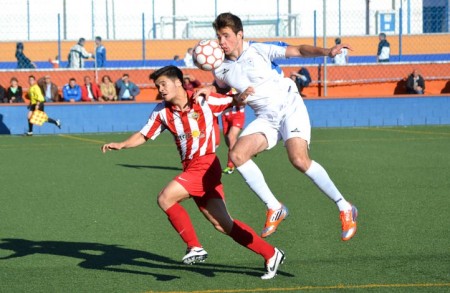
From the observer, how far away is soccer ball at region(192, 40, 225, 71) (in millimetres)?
8547

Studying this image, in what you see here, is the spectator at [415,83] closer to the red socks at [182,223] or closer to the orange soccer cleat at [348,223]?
the orange soccer cleat at [348,223]

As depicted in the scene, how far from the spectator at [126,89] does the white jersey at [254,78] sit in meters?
18.5

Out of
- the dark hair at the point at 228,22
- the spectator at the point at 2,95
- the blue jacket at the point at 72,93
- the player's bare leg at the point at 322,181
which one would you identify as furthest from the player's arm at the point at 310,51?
the spectator at the point at 2,95

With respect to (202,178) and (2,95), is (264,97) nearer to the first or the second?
(202,178)

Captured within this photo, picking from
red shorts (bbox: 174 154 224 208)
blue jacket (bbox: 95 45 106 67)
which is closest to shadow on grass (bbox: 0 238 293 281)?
red shorts (bbox: 174 154 224 208)

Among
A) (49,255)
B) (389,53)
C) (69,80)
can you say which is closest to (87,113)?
(69,80)

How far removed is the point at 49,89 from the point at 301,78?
6.56 metres

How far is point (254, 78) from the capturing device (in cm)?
883

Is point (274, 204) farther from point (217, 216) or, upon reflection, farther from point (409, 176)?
point (409, 176)

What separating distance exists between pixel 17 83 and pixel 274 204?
1959 centimetres

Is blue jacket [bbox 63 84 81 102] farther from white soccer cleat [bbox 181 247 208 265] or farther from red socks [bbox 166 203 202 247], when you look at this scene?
white soccer cleat [bbox 181 247 208 265]

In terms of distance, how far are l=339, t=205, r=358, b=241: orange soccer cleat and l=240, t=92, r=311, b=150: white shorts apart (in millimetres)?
765

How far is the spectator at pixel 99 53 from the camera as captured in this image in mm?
27875

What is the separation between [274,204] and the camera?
8305mm
